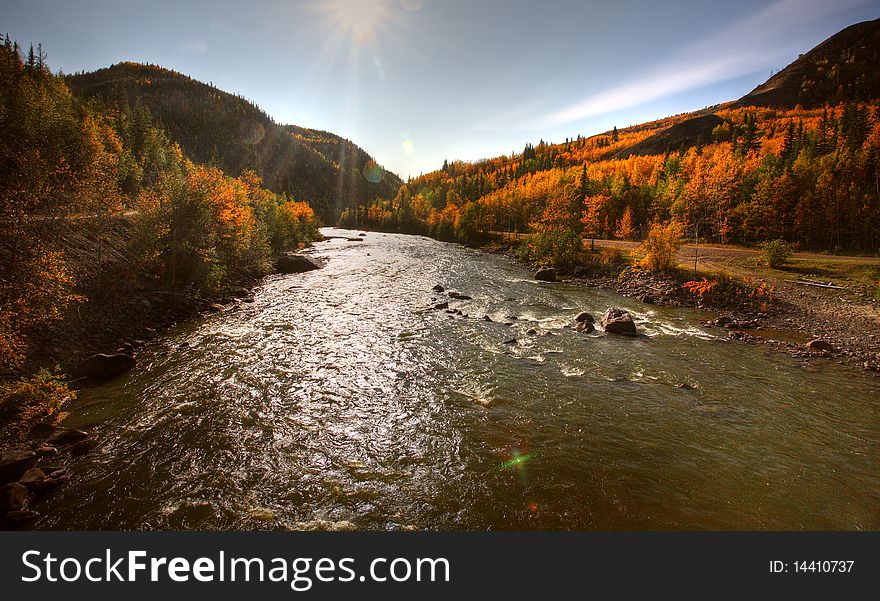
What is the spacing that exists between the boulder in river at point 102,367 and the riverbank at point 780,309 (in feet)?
125

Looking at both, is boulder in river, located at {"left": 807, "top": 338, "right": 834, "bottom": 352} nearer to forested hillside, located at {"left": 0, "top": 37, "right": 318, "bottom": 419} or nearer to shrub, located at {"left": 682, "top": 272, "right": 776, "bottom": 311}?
shrub, located at {"left": 682, "top": 272, "right": 776, "bottom": 311}

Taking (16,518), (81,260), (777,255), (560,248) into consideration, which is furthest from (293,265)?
(777,255)

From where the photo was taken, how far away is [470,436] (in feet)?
42.5

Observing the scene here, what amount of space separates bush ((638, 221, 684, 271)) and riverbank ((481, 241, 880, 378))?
133 centimetres

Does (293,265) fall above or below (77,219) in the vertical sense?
below

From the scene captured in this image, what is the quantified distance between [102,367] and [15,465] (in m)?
8.10

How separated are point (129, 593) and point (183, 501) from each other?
11.0ft

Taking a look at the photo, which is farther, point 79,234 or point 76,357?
point 79,234

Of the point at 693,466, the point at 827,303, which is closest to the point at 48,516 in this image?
the point at 693,466

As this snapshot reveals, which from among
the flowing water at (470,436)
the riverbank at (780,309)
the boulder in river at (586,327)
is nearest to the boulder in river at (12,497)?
the flowing water at (470,436)

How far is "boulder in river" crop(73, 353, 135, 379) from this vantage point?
54.2ft

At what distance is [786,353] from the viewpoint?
67.9 feet

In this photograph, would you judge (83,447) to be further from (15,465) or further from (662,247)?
(662,247)

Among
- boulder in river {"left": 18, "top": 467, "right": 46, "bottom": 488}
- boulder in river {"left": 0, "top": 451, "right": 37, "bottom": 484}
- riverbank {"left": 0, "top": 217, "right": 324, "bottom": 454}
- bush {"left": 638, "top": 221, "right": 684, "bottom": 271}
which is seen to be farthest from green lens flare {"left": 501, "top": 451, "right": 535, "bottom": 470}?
bush {"left": 638, "top": 221, "right": 684, "bottom": 271}
